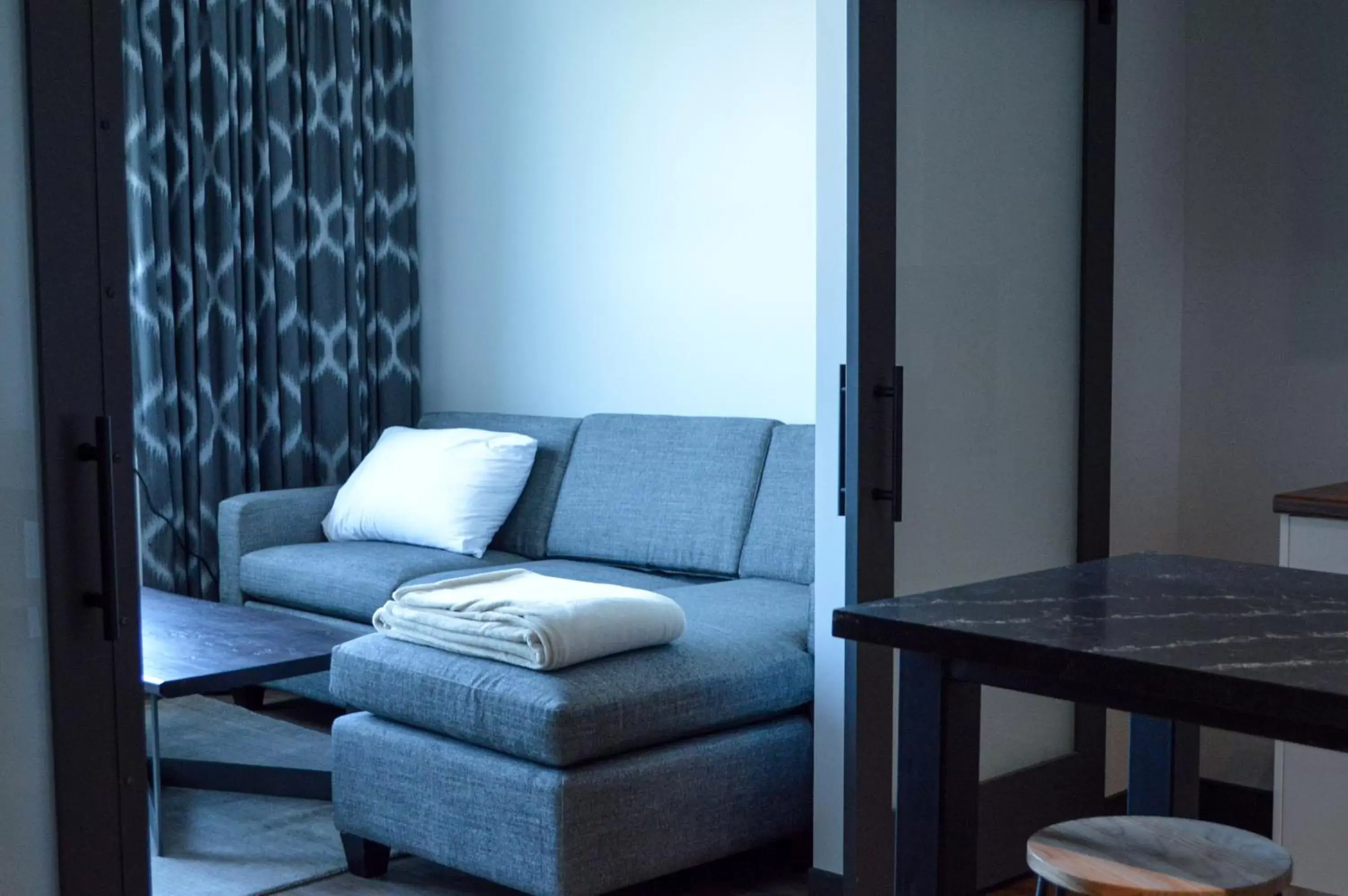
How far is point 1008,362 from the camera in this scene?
9.65 feet

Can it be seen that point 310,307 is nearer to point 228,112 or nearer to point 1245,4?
point 228,112

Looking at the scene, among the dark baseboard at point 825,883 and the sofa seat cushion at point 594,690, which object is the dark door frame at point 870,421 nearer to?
the dark baseboard at point 825,883

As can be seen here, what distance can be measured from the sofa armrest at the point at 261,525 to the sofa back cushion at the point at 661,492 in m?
0.79

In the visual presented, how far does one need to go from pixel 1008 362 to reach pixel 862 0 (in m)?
0.79

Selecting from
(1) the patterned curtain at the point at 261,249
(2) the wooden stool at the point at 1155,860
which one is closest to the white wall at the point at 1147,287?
(2) the wooden stool at the point at 1155,860

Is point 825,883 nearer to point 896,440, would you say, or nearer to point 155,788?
point 896,440

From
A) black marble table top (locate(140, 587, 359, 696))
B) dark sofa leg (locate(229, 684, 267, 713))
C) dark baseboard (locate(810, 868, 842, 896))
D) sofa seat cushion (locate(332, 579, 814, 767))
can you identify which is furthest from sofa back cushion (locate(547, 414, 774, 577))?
dark baseboard (locate(810, 868, 842, 896))

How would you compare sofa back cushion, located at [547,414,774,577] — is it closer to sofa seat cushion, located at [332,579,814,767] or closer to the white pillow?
the white pillow

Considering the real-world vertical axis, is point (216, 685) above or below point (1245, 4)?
below

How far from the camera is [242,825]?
130 inches

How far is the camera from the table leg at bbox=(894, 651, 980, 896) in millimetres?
1576

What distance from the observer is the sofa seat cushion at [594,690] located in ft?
8.46

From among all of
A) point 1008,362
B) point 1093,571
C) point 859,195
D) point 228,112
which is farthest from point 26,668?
point 228,112

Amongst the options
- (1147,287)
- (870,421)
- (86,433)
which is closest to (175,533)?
(870,421)
